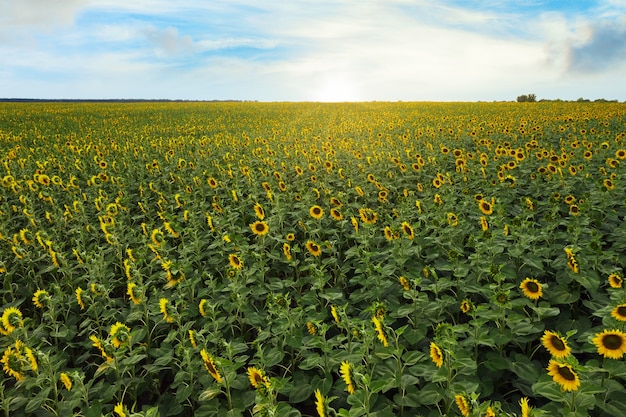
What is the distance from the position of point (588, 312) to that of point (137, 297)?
14.3ft

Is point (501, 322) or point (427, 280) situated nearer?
point (501, 322)

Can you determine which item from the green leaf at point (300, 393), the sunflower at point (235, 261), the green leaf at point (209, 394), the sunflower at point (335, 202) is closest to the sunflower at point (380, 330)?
the green leaf at point (300, 393)

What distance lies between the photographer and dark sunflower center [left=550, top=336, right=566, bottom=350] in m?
2.50

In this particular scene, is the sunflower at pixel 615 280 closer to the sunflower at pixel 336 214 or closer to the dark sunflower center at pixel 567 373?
the dark sunflower center at pixel 567 373

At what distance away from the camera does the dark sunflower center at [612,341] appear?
2.48 meters

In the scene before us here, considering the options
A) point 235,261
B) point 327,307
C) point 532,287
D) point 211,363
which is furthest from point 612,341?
point 235,261

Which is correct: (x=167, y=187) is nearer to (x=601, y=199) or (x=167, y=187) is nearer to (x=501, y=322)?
(x=501, y=322)

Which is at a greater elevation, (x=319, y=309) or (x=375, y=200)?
(x=375, y=200)

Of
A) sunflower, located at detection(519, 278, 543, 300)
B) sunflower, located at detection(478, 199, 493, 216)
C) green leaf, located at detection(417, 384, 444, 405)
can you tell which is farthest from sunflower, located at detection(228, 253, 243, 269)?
sunflower, located at detection(478, 199, 493, 216)

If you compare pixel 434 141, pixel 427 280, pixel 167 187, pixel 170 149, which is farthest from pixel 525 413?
pixel 170 149

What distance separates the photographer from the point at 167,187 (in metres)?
8.41

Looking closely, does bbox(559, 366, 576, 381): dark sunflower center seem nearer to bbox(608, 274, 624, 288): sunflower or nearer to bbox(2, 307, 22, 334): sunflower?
bbox(608, 274, 624, 288): sunflower

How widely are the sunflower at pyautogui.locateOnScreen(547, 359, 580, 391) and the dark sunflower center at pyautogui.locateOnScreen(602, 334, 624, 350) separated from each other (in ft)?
1.67

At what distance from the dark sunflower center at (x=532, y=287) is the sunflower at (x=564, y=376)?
3.73 feet
